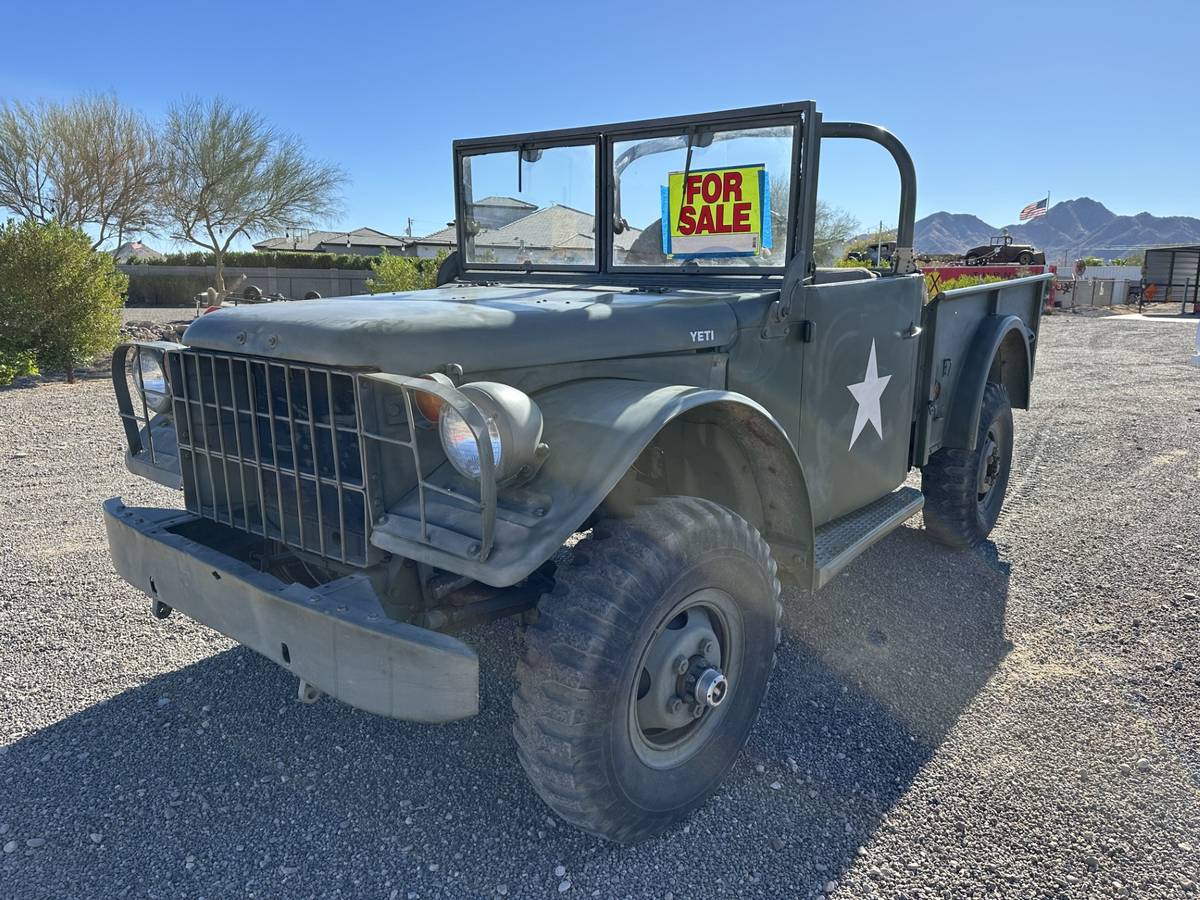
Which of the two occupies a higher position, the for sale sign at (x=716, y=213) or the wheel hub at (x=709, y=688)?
the for sale sign at (x=716, y=213)

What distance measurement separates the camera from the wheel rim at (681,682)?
2.31m

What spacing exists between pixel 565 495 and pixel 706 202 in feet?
5.43

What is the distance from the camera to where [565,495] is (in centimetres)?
202

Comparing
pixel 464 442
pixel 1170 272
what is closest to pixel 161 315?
pixel 464 442

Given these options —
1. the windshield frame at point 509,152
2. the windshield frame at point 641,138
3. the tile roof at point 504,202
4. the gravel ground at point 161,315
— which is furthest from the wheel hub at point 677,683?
the gravel ground at point 161,315

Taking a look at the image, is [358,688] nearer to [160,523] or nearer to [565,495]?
[565,495]

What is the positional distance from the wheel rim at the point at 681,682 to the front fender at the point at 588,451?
18.7 inches

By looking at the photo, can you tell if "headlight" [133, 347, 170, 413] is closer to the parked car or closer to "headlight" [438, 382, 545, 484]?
"headlight" [438, 382, 545, 484]

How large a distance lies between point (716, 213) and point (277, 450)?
1793 mm

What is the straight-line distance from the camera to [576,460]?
2068mm

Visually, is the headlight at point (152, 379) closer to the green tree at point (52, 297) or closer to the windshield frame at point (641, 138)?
the windshield frame at point (641, 138)

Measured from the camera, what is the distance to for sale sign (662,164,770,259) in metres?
3.10

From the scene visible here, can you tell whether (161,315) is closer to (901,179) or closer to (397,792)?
(901,179)

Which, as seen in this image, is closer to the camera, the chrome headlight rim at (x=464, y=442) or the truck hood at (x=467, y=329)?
the chrome headlight rim at (x=464, y=442)
